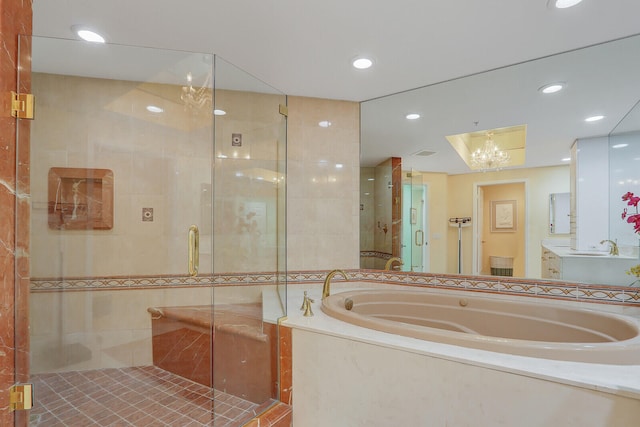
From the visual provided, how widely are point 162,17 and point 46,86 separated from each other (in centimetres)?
91

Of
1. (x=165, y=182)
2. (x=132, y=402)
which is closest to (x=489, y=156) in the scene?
(x=165, y=182)

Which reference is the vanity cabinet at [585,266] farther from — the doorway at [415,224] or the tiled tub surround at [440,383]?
the doorway at [415,224]

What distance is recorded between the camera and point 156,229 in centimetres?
222

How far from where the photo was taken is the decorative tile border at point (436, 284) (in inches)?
74.5

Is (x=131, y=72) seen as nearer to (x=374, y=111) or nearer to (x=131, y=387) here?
(x=374, y=111)

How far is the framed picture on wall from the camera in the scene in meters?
2.34

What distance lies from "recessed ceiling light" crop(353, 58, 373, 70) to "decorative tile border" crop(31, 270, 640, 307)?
1576mm

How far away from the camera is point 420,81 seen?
2.33 meters

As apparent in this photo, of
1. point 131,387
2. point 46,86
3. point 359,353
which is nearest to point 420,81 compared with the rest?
point 359,353

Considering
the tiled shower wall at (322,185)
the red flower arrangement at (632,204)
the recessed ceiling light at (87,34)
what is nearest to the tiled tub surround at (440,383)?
the red flower arrangement at (632,204)

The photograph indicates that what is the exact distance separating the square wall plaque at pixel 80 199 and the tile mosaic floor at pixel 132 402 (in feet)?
3.17

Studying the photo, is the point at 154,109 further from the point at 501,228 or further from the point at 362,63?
the point at 501,228

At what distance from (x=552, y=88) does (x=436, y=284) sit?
5.48ft

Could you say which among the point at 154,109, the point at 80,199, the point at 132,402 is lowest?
the point at 132,402
